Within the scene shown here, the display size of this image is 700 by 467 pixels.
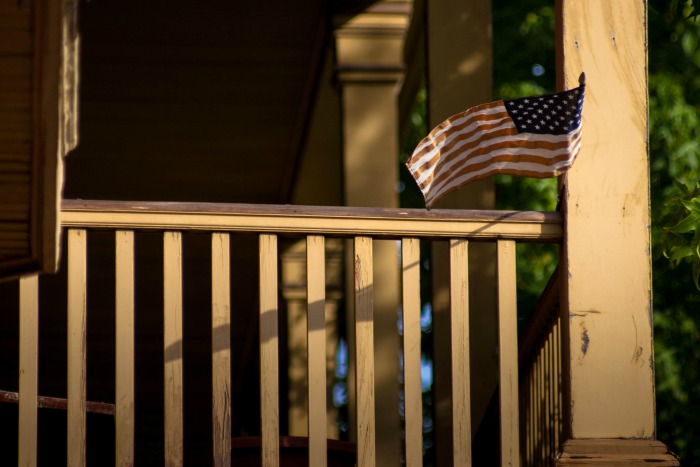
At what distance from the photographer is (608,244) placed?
4980 millimetres

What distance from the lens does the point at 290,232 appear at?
4.95m

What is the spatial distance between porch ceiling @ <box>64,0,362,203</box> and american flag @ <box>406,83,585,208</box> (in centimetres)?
282

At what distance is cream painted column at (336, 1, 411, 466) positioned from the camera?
7.47 meters

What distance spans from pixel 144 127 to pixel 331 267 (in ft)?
8.46

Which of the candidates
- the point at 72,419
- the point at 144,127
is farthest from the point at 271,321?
the point at 144,127

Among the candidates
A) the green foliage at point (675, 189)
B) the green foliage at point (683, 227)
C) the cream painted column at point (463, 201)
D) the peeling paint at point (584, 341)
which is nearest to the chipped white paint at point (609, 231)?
the peeling paint at point (584, 341)

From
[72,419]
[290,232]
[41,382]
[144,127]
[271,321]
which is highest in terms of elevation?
[144,127]

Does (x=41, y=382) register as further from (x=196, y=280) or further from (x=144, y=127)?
(x=144, y=127)

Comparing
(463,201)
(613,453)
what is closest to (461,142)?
Result: (613,453)

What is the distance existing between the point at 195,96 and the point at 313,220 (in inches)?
186

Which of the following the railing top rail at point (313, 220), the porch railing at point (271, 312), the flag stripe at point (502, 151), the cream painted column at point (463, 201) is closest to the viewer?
the porch railing at point (271, 312)

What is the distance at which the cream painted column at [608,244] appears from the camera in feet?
15.9

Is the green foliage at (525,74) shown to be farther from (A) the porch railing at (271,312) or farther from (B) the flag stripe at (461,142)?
(A) the porch railing at (271,312)

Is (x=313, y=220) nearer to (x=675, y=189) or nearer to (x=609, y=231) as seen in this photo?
(x=609, y=231)
